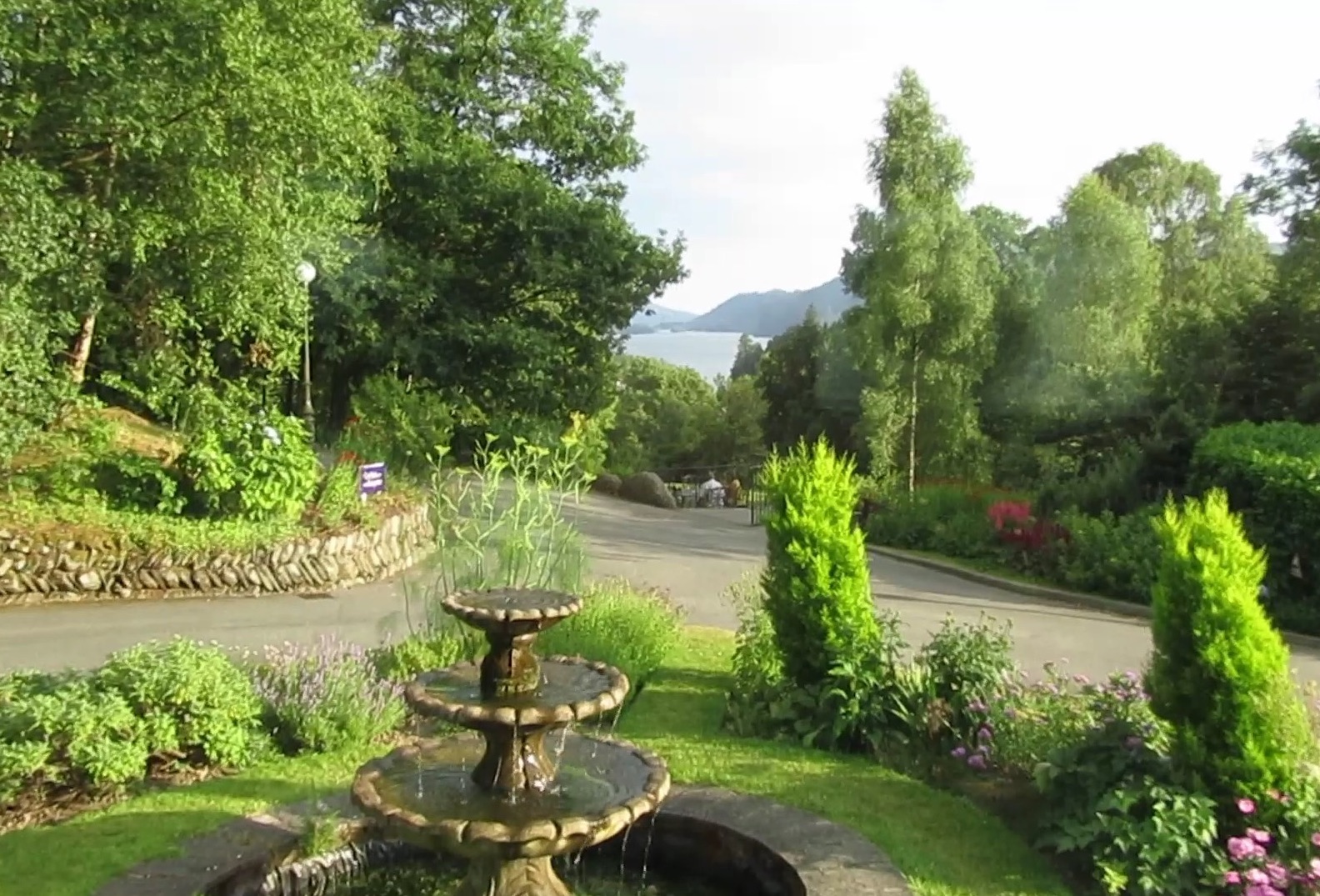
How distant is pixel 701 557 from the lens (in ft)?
51.1

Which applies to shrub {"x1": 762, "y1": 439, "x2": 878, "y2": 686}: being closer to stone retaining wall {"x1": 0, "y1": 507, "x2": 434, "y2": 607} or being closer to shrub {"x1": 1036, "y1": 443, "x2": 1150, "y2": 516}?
stone retaining wall {"x1": 0, "y1": 507, "x2": 434, "y2": 607}

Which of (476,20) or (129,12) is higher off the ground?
(476,20)

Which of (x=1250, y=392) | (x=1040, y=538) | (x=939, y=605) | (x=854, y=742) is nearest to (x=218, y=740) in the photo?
(x=854, y=742)

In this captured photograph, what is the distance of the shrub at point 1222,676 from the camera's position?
466cm

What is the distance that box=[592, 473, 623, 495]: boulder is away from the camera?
29.0 meters

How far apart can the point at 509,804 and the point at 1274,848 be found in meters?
3.27

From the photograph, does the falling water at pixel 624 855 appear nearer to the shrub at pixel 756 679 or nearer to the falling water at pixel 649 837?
the falling water at pixel 649 837

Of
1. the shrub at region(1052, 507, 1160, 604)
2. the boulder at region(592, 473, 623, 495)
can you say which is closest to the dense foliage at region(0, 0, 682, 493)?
the boulder at region(592, 473, 623, 495)

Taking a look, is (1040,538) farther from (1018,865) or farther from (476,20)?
(476,20)

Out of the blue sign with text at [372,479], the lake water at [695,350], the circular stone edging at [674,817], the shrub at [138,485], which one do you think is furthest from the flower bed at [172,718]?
the lake water at [695,350]

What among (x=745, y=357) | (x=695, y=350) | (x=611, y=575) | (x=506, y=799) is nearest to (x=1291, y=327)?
(x=611, y=575)

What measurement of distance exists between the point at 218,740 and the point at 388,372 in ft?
42.5

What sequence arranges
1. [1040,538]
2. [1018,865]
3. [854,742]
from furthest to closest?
[1040,538] < [854,742] < [1018,865]

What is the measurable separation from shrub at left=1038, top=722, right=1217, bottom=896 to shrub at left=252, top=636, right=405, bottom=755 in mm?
3880
